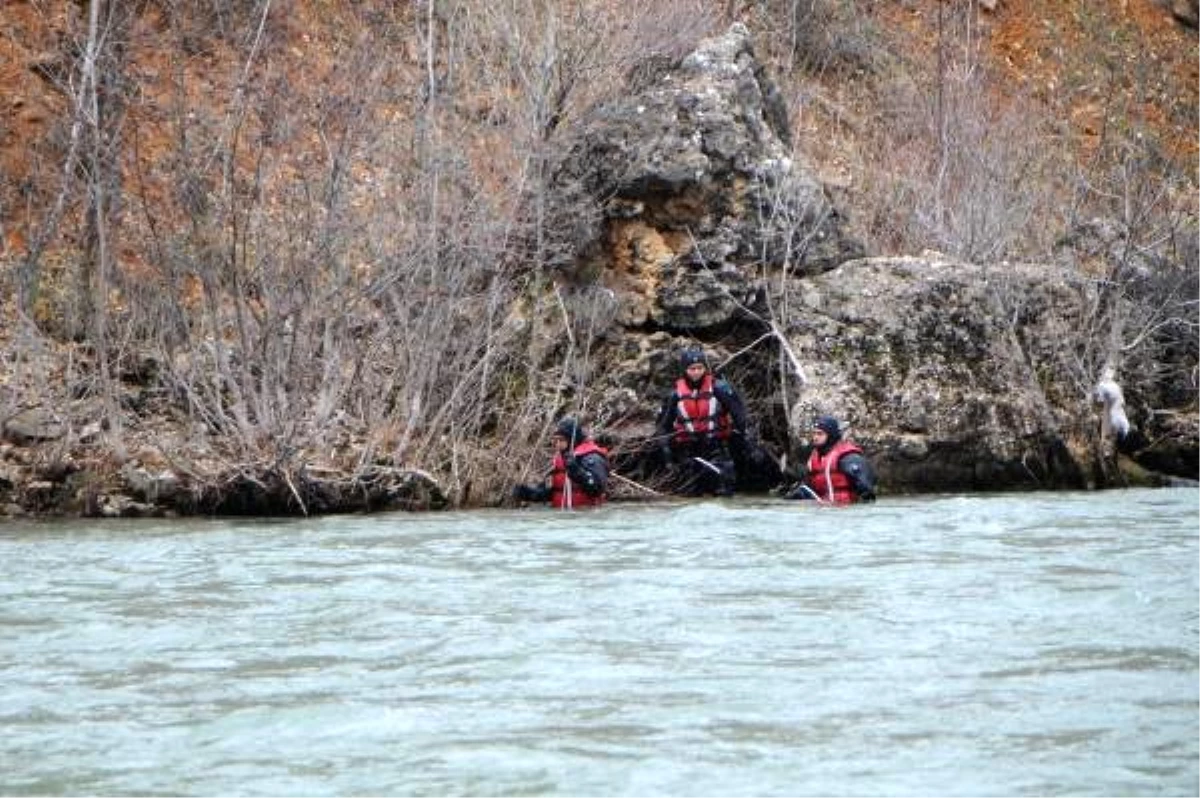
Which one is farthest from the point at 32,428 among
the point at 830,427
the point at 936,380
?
the point at 936,380

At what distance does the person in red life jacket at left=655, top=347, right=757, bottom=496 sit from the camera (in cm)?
1847

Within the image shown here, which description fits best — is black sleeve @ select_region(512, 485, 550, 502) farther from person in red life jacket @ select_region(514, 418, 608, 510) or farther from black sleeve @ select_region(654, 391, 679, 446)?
black sleeve @ select_region(654, 391, 679, 446)

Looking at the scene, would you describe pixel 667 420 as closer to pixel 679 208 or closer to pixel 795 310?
pixel 795 310

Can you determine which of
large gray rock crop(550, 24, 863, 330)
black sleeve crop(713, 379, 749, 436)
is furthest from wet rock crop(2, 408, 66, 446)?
black sleeve crop(713, 379, 749, 436)

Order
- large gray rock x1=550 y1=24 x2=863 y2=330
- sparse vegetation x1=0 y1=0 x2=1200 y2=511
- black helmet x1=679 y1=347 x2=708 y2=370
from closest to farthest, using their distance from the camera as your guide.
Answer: sparse vegetation x1=0 y1=0 x2=1200 y2=511
black helmet x1=679 y1=347 x2=708 y2=370
large gray rock x1=550 y1=24 x2=863 y2=330

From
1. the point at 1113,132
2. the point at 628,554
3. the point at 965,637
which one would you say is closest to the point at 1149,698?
the point at 965,637

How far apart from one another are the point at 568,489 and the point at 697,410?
1.78 m

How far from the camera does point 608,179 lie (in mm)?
20016

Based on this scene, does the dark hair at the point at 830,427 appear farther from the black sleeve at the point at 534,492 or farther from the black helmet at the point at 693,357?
the black sleeve at the point at 534,492

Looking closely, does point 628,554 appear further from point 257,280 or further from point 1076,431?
point 1076,431

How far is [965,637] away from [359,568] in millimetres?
4563

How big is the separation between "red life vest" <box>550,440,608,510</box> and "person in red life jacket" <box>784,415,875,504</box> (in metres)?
1.94

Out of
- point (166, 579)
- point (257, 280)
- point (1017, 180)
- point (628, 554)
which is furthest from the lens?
point (1017, 180)

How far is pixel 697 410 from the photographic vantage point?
60.6ft
